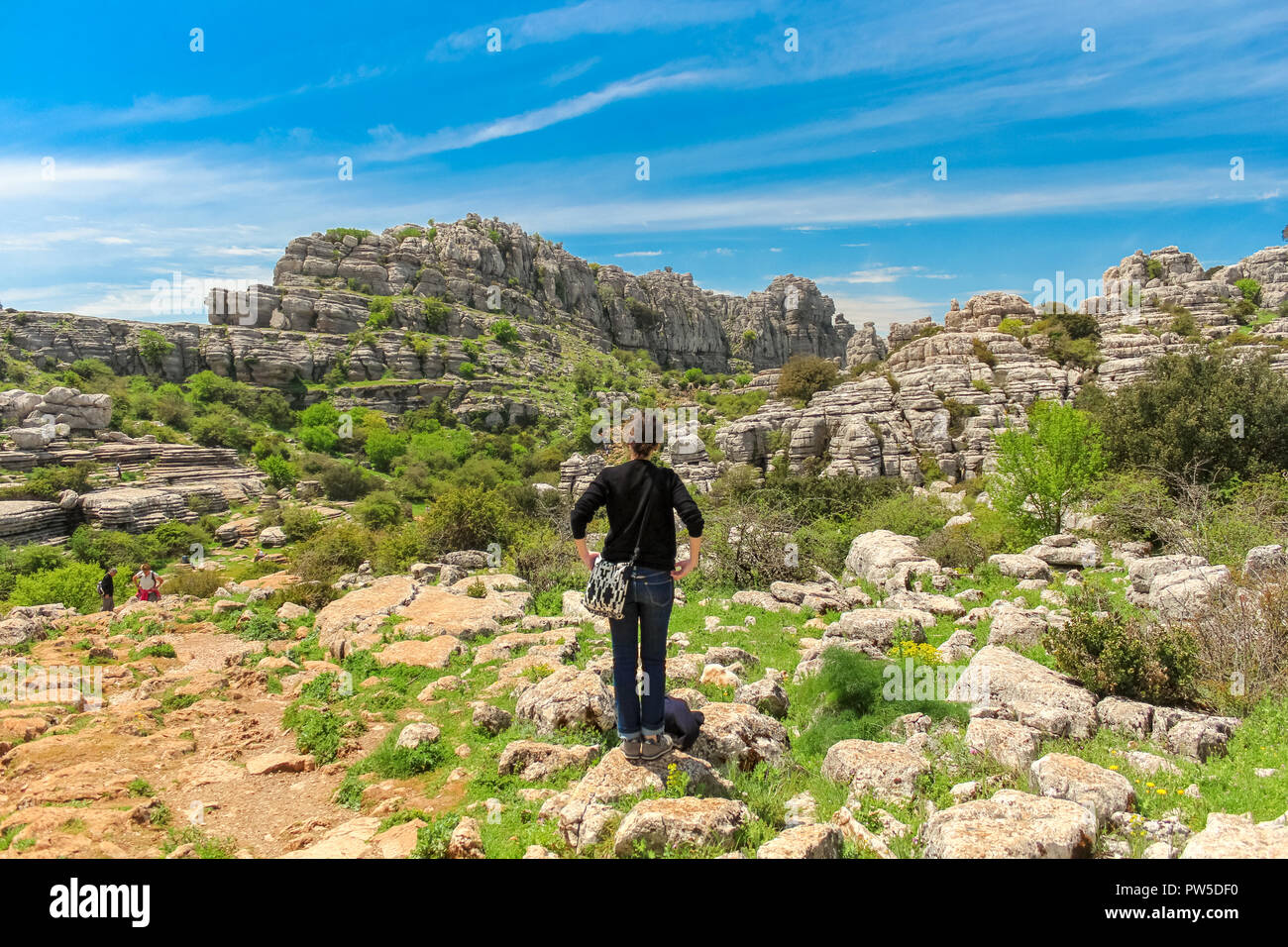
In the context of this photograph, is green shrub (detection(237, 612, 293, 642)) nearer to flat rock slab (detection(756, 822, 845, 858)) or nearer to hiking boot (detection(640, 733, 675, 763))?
hiking boot (detection(640, 733, 675, 763))

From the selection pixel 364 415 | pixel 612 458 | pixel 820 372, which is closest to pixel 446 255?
pixel 364 415

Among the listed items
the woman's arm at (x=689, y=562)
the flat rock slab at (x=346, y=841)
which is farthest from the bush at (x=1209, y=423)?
the flat rock slab at (x=346, y=841)

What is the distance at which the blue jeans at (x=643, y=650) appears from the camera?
13.1 feet

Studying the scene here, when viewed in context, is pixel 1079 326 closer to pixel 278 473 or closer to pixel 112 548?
pixel 278 473

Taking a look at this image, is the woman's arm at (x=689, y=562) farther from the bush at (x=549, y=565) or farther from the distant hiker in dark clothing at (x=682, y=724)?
the bush at (x=549, y=565)

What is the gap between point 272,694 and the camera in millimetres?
7934

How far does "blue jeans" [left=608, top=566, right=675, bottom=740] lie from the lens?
157 inches

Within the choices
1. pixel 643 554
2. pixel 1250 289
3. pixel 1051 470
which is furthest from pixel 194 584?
A: pixel 1250 289

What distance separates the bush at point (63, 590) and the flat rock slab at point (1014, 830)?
23.9 metres

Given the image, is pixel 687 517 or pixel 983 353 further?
pixel 983 353

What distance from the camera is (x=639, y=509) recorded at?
4027mm

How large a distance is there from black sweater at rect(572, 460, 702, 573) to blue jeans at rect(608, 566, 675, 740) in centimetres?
14

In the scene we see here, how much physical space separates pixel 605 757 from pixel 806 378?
47650 millimetres
